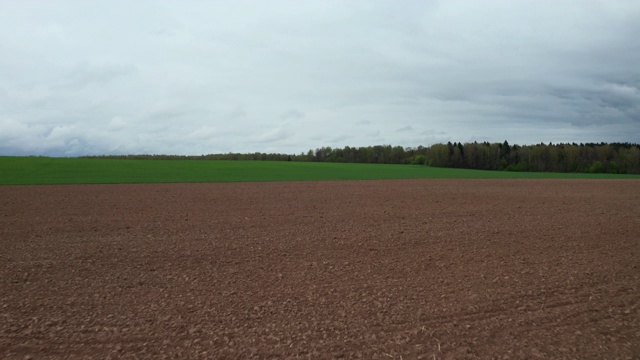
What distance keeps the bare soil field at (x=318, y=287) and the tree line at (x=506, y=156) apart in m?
86.7

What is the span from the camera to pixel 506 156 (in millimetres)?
103000

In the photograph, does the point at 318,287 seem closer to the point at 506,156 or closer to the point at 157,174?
the point at 157,174

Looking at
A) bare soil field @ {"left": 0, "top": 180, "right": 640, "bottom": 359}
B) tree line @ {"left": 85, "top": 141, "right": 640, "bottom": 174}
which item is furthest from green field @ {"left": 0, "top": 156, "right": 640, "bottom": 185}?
tree line @ {"left": 85, "top": 141, "right": 640, "bottom": 174}

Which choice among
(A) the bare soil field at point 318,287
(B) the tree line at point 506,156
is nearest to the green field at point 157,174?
(A) the bare soil field at point 318,287

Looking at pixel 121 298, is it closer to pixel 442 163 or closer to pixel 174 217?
pixel 174 217

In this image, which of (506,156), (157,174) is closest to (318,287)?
(157,174)

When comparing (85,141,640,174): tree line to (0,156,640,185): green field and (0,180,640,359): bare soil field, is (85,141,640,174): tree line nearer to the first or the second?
(0,156,640,185): green field

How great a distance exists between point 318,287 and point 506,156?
106 metres

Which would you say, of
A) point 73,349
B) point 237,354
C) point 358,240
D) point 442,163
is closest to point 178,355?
point 237,354

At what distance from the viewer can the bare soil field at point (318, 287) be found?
5.63 m

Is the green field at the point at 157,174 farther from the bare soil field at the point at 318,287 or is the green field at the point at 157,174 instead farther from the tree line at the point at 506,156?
the tree line at the point at 506,156

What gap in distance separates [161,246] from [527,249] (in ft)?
32.1

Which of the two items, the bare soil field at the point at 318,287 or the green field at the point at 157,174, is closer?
the bare soil field at the point at 318,287

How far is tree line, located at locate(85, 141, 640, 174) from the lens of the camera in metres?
93.1
